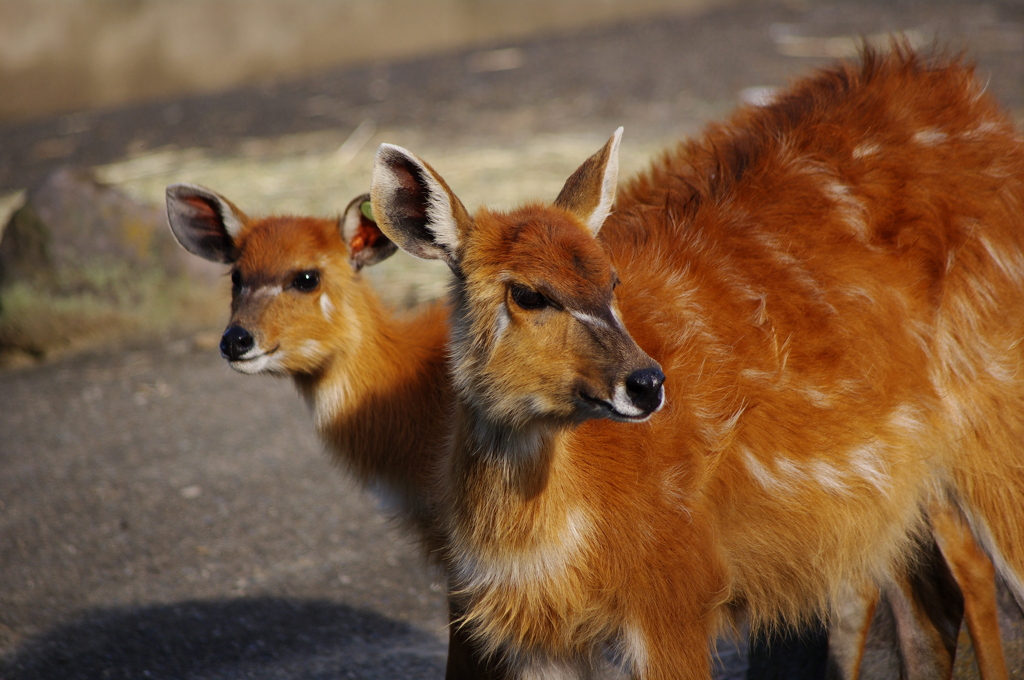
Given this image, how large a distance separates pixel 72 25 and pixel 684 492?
12.7m

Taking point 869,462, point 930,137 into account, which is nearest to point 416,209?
point 869,462

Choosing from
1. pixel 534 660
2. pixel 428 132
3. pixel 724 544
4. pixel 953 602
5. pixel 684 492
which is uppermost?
pixel 684 492

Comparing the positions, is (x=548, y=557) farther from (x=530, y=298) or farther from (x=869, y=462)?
(x=869, y=462)

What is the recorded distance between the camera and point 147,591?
4.58 meters

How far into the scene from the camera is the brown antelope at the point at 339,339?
411cm

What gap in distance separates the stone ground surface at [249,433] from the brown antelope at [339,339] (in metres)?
0.79

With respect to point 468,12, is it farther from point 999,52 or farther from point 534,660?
point 534,660

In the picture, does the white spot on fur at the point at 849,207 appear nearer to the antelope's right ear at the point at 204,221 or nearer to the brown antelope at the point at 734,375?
the brown antelope at the point at 734,375

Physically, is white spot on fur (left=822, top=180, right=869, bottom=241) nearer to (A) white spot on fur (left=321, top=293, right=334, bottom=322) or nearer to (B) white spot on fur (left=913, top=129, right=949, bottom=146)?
(B) white spot on fur (left=913, top=129, right=949, bottom=146)

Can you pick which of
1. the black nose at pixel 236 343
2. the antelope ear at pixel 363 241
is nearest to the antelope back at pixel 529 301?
the black nose at pixel 236 343

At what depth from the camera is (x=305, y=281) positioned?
4293mm

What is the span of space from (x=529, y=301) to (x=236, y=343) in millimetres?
1682

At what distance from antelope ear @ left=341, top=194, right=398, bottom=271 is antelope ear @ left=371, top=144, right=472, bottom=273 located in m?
1.32

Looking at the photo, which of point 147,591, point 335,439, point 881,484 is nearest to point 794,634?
point 881,484
